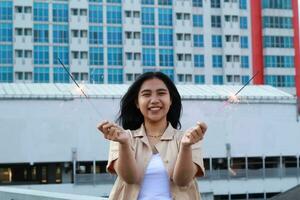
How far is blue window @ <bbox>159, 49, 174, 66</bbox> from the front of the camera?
6688 centimetres

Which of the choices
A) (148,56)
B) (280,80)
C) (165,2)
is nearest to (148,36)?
(148,56)

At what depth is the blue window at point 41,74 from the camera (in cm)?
6331

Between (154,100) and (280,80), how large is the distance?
68.7 meters

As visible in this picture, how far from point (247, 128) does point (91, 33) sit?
25805 millimetres

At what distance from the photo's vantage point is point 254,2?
70.8 m

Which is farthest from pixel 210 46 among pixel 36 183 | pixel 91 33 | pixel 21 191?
pixel 21 191

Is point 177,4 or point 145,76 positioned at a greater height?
point 177,4

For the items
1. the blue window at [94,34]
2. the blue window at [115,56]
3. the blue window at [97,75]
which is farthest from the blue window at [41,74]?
the blue window at [115,56]

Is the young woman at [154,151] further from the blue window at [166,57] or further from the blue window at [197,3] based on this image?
the blue window at [197,3]

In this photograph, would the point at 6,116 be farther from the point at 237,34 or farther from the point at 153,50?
the point at 237,34

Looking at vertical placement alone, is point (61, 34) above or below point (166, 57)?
above

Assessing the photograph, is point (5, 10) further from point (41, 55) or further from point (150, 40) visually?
point (150, 40)

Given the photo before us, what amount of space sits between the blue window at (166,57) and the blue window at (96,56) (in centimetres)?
650

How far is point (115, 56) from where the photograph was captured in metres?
65.4
